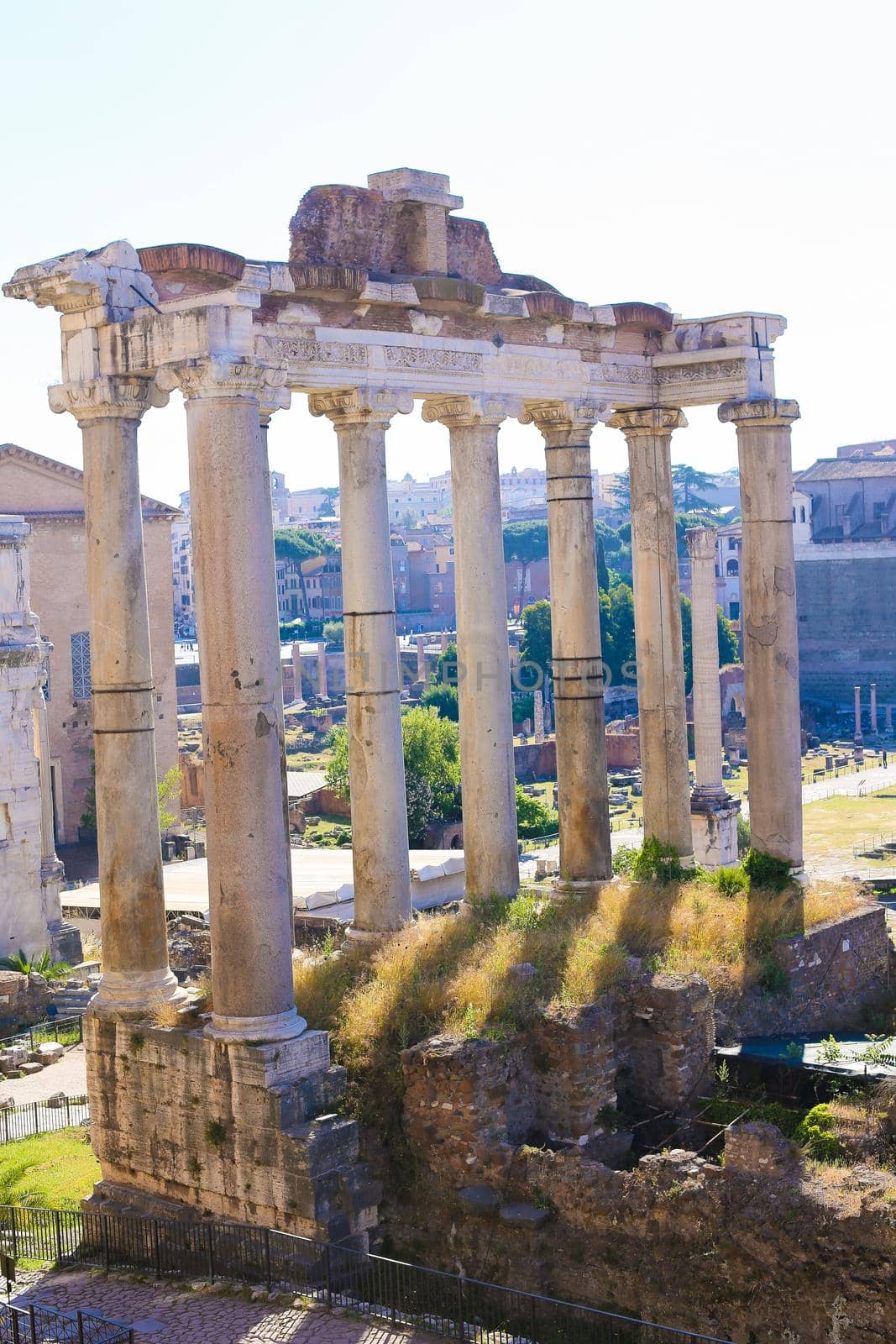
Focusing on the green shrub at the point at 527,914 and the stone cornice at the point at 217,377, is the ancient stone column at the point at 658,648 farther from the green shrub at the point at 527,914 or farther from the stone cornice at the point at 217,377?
the stone cornice at the point at 217,377

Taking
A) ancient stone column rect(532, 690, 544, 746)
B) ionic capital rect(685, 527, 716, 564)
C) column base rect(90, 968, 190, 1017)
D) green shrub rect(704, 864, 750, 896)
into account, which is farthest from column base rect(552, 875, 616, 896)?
ancient stone column rect(532, 690, 544, 746)

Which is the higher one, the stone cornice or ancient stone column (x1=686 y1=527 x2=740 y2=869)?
the stone cornice

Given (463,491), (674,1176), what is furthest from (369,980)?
(463,491)

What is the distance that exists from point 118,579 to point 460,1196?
6.29 meters

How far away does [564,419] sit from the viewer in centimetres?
1833

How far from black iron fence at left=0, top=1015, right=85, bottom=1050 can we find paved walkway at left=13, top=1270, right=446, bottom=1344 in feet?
42.4

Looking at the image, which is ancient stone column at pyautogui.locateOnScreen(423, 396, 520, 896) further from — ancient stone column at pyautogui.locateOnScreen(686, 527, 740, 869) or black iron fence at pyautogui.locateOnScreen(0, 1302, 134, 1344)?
ancient stone column at pyautogui.locateOnScreen(686, 527, 740, 869)

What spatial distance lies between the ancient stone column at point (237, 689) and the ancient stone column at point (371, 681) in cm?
278

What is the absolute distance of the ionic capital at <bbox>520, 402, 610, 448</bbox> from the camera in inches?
719

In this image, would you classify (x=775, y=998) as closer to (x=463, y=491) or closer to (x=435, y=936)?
(x=435, y=936)

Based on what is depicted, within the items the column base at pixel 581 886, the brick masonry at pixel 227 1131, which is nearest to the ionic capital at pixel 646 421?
the column base at pixel 581 886

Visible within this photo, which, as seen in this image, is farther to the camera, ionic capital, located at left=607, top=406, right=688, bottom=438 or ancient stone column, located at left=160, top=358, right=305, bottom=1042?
ionic capital, located at left=607, top=406, right=688, bottom=438

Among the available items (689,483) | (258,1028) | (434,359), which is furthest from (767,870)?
(689,483)

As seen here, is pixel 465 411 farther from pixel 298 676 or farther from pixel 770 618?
pixel 298 676
